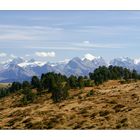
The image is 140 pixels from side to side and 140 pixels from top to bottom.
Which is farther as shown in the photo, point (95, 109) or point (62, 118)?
point (95, 109)

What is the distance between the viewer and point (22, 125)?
64.4 feet

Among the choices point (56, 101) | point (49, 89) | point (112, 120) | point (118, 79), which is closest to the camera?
point (112, 120)

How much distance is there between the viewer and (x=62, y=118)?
19.8 m
